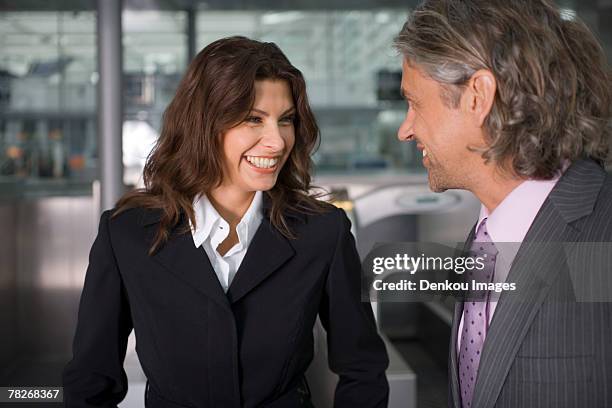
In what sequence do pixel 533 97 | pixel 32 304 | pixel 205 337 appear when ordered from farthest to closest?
pixel 32 304, pixel 205 337, pixel 533 97

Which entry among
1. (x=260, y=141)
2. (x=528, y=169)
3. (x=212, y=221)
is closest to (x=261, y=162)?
(x=260, y=141)

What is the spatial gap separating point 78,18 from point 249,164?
16.2 ft

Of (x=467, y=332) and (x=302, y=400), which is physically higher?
(x=467, y=332)

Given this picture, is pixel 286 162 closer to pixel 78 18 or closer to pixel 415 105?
pixel 415 105

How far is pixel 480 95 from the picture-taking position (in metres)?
0.89

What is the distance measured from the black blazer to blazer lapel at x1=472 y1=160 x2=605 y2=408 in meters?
0.44

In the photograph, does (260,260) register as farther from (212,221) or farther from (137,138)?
(137,138)

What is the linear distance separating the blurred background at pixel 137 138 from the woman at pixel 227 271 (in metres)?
0.21

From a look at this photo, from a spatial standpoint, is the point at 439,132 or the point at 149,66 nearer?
the point at 439,132

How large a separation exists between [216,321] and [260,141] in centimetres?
32

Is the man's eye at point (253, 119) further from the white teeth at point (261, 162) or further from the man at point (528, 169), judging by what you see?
the man at point (528, 169)

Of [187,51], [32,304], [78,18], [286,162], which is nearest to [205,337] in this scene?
[286,162]

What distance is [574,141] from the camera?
0.86m

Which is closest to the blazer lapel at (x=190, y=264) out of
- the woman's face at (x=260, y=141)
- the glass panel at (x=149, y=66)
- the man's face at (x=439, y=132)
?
the woman's face at (x=260, y=141)
